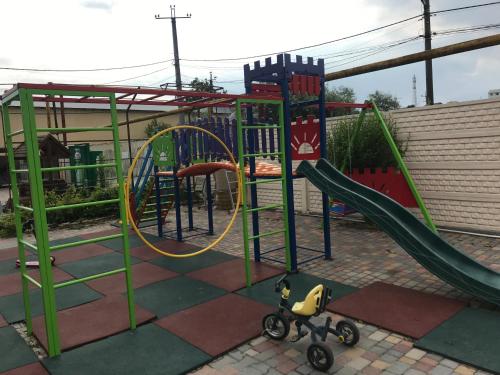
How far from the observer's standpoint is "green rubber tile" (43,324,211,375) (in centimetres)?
319

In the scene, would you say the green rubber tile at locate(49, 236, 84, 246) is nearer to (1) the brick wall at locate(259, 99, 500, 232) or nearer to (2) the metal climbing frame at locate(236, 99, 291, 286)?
(2) the metal climbing frame at locate(236, 99, 291, 286)

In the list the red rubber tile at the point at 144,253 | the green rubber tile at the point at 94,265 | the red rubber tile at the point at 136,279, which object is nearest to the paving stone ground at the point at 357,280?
the red rubber tile at the point at 144,253

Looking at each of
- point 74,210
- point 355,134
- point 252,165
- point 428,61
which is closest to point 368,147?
point 355,134

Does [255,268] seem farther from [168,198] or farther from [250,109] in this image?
[168,198]

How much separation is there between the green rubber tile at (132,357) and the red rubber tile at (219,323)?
13 centimetres

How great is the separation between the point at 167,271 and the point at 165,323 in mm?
1833

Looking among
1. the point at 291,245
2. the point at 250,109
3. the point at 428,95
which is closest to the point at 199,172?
the point at 250,109

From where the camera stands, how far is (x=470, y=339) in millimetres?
3357

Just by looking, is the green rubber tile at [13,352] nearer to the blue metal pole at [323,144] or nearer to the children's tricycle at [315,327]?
the children's tricycle at [315,327]

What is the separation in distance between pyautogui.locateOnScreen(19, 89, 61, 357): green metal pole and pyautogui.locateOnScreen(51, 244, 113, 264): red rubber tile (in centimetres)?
347

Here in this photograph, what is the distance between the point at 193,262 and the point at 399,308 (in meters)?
3.11

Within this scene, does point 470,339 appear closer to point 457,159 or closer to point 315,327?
point 315,327

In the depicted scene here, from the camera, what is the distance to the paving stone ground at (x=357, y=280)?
3.11 metres

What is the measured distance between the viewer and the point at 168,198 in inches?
353
